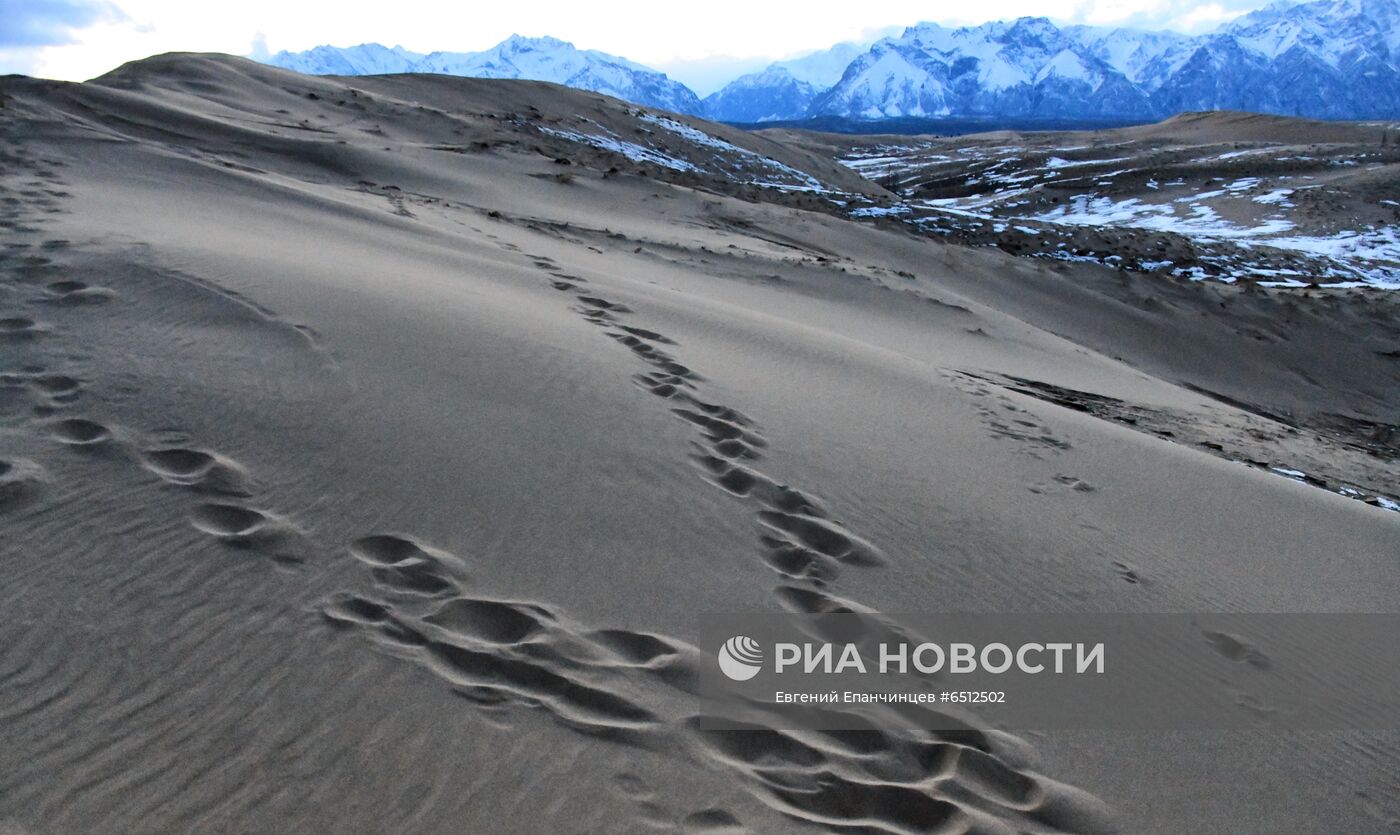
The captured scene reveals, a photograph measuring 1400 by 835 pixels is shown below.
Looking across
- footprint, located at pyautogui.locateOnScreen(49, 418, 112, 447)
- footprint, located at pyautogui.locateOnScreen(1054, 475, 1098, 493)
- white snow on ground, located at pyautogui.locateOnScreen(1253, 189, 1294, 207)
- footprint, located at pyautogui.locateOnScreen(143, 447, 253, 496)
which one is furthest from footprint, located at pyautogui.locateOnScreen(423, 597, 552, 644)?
white snow on ground, located at pyautogui.locateOnScreen(1253, 189, 1294, 207)

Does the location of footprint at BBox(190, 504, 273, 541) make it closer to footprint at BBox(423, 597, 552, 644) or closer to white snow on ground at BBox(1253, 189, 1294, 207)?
footprint at BBox(423, 597, 552, 644)

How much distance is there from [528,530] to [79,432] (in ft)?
5.78

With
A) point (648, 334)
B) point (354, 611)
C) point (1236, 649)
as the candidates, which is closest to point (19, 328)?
point (354, 611)

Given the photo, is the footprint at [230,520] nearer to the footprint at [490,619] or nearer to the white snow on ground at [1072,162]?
the footprint at [490,619]

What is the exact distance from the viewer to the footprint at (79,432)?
334cm

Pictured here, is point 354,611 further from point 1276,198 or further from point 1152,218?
point 1276,198

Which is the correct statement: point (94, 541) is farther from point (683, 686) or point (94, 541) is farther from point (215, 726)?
point (683, 686)

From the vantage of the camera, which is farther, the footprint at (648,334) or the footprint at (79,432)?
the footprint at (648,334)

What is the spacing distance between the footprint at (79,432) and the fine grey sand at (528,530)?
2cm

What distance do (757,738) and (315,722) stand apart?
1157 millimetres

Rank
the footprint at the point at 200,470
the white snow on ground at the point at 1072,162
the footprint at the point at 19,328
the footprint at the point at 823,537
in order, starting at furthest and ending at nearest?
1. the white snow on ground at the point at 1072,162
2. the footprint at the point at 19,328
3. the footprint at the point at 823,537
4. the footprint at the point at 200,470

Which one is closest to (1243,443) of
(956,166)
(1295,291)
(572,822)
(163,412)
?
(572,822)

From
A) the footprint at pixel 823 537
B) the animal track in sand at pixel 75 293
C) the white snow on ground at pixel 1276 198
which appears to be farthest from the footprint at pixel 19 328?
the white snow on ground at pixel 1276 198

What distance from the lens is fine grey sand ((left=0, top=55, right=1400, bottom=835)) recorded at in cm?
224
